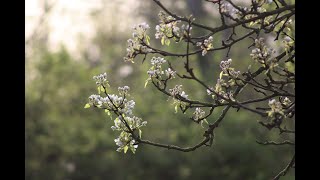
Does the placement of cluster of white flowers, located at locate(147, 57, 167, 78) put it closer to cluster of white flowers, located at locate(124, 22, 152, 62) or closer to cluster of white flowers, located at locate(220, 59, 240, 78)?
cluster of white flowers, located at locate(124, 22, 152, 62)

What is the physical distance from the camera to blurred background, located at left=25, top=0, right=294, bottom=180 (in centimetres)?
422

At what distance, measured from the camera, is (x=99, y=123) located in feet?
14.4

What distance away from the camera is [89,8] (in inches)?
191

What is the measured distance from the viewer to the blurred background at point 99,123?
4.22 meters

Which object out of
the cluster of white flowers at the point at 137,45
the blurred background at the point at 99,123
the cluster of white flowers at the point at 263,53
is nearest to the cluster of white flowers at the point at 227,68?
the cluster of white flowers at the point at 263,53

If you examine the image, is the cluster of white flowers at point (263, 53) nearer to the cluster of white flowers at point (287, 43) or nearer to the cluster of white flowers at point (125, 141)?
the cluster of white flowers at point (287, 43)

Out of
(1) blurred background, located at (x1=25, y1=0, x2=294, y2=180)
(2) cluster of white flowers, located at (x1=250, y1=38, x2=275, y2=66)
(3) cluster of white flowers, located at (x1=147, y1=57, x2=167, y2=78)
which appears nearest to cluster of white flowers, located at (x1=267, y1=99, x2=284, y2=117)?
(2) cluster of white flowers, located at (x1=250, y1=38, x2=275, y2=66)

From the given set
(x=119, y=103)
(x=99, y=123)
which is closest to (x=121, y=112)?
(x=119, y=103)

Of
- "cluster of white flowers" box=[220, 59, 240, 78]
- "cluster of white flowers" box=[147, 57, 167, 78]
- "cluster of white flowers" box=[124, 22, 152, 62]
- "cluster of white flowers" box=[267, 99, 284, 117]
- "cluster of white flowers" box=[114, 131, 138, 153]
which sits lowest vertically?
"cluster of white flowers" box=[267, 99, 284, 117]

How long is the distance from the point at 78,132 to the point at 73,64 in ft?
1.92

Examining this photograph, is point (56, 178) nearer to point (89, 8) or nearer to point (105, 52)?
point (105, 52)

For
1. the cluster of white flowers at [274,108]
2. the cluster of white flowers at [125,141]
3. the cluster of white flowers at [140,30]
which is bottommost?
the cluster of white flowers at [274,108]

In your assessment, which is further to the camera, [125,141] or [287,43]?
[125,141]

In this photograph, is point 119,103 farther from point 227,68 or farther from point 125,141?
point 227,68
